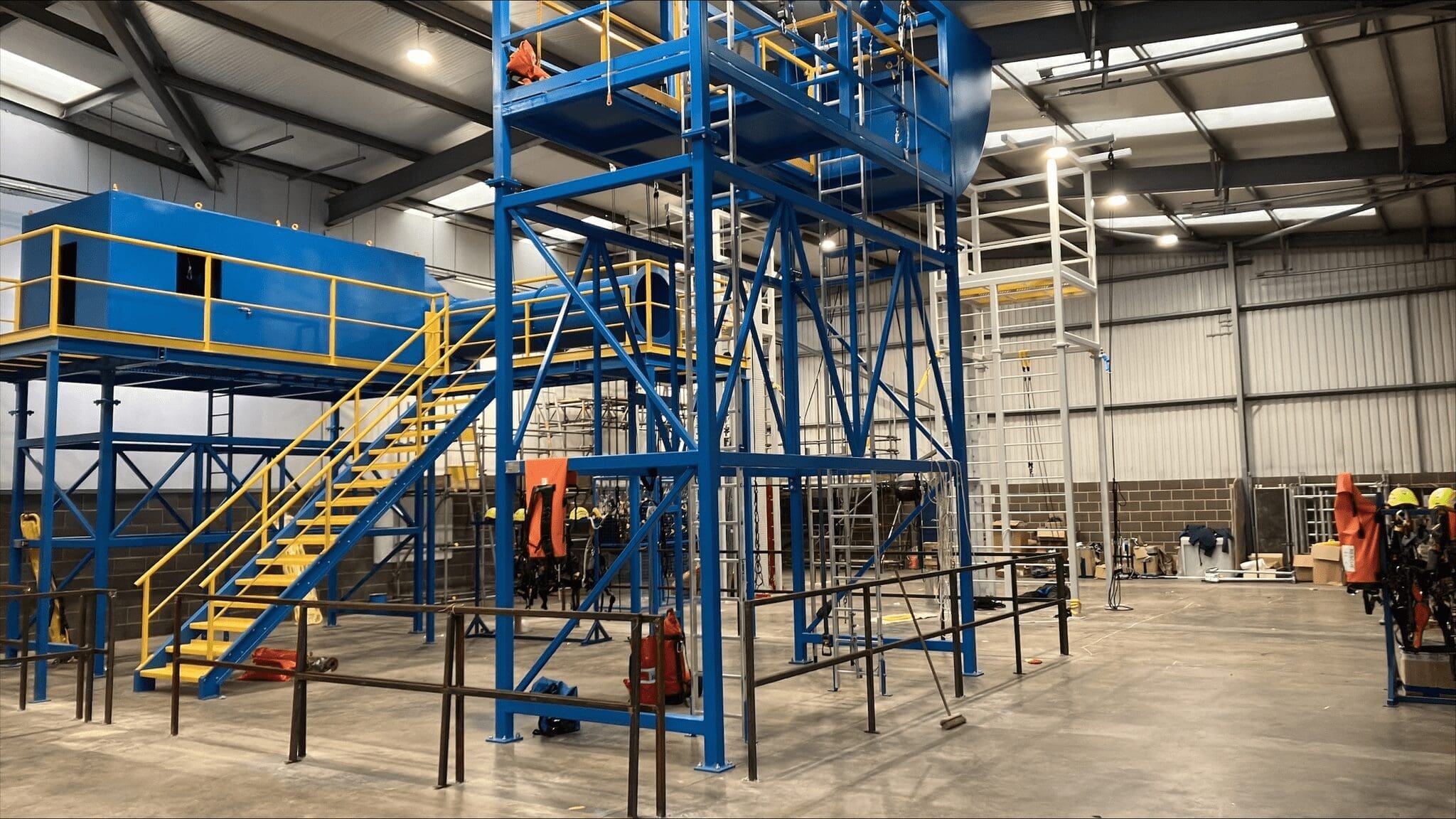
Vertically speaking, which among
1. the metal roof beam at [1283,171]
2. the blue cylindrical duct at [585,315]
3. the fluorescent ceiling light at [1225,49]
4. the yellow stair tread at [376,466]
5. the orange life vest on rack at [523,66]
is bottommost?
the yellow stair tread at [376,466]

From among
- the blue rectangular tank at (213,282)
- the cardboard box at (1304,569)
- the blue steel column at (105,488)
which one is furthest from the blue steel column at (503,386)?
the cardboard box at (1304,569)

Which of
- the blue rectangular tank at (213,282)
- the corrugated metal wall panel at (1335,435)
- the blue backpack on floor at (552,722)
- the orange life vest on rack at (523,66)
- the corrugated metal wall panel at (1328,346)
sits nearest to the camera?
the orange life vest on rack at (523,66)

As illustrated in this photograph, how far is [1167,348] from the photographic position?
1162 inches

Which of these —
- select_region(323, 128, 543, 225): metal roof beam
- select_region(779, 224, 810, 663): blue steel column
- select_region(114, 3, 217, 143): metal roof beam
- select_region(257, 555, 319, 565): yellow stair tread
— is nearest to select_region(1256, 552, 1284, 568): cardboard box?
select_region(779, 224, 810, 663): blue steel column

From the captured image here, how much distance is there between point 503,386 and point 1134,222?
75.1 feet

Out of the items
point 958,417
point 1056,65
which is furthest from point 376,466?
point 1056,65

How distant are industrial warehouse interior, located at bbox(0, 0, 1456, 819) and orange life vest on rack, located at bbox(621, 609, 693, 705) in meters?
0.08

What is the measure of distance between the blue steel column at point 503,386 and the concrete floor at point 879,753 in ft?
2.19

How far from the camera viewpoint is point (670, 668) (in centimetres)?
1012

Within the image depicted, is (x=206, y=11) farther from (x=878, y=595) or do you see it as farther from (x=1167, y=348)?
(x=1167, y=348)

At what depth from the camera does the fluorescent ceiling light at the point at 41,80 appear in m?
18.4

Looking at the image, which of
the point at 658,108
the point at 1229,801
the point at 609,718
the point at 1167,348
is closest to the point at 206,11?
the point at 658,108

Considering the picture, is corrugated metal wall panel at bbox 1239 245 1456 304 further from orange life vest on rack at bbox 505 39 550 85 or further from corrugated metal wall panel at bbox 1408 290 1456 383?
orange life vest on rack at bbox 505 39 550 85

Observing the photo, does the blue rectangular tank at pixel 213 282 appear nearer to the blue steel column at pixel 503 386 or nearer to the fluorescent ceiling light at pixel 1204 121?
the blue steel column at pixel 503 386
